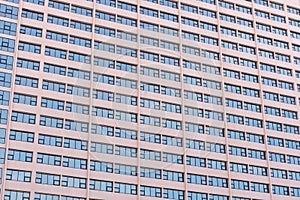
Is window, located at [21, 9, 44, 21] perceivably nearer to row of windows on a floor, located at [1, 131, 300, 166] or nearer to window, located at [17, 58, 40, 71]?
window, located at [17, 58, 40, 71]

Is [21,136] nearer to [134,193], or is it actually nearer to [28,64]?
[28,64]

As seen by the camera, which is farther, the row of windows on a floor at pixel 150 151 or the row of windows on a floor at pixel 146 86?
the row of windows on a floor at pixel 146 86

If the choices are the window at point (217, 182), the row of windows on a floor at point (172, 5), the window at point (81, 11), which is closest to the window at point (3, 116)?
the row of windows on a floor at point (172, 5)

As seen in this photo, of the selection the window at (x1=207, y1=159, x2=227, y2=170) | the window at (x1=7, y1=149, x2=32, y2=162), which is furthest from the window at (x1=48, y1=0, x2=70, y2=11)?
the window at (x1=207, y1=159, x2=227, y2=170)

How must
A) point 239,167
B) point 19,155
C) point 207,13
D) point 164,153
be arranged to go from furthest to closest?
point 207,13
point 239,167
point 164,153
point 19,155

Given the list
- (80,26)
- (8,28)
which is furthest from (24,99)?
(80,26)

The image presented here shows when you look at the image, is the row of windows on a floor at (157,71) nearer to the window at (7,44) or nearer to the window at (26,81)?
the window at (7,44)

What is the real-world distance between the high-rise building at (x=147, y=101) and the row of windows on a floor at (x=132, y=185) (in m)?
0.13

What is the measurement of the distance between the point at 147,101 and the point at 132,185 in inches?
447

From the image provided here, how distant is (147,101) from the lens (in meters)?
68.9

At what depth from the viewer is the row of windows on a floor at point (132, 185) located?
192ft

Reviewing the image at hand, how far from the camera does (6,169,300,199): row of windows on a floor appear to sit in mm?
58625

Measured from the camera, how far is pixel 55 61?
65.1 metres

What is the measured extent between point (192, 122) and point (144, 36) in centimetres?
1319
